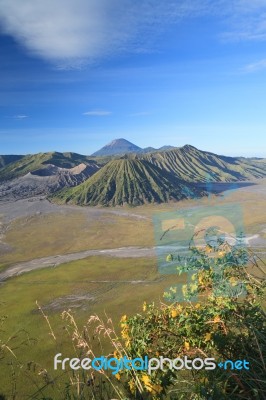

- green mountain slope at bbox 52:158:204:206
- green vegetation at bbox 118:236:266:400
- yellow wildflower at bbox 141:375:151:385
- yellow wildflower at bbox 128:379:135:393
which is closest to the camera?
green vegetation at bbox 118:236:266:400

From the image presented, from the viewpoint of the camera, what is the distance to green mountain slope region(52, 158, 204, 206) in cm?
12444

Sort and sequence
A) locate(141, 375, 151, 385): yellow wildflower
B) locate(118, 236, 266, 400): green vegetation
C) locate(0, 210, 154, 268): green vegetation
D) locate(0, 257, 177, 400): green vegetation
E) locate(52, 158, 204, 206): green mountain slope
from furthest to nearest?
locate(52, 158, 204, 206): green mountain slope, locate(0, 210, 154, 268): green vegetation, locate(0, 257, 177, 400): green vegetation, locate(141, 375, 151, 385): yellow wildflower, locate(118, 236, 266, 400): green vegetation

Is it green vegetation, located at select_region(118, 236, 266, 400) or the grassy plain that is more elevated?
green vegetation, located at select_region(118, 236, 266, 400)

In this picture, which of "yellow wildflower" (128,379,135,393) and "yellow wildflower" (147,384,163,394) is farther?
"yellow wildflower" (128,379,135,393)

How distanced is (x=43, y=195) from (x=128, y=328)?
466 feet

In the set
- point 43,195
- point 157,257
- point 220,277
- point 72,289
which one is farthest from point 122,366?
point 43,195

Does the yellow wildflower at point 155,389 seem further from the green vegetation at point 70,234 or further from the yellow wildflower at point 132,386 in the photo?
the green vegetation at point 70,234

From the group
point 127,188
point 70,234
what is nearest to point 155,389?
point 70,234

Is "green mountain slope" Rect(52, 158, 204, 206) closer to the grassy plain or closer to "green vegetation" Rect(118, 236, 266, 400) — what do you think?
the grassy plain

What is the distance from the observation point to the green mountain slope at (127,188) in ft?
408

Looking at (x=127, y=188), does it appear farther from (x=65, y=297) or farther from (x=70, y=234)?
(x=65, y=297)

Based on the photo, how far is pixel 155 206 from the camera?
116750mm

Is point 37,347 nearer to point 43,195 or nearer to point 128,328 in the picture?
point 128,328

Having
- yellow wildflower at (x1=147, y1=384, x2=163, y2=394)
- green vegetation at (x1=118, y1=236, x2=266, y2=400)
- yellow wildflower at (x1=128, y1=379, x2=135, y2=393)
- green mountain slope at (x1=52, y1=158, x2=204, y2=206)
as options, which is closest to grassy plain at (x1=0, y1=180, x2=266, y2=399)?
yellow wildflower at (x1=128, y1=379, x2=135, y2=393)
